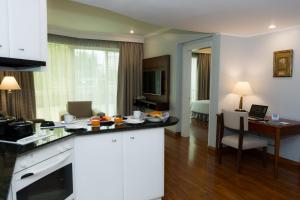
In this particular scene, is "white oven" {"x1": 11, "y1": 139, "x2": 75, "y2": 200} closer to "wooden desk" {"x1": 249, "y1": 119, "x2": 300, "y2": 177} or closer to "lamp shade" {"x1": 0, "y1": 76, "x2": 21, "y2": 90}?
"wooden desk" {"x1": 249, "y1": 119, "x2": 300, "y2": 177}

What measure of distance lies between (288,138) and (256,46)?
1.70 meters

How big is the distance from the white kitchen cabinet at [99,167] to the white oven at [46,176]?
9cm

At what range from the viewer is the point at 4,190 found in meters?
1.00

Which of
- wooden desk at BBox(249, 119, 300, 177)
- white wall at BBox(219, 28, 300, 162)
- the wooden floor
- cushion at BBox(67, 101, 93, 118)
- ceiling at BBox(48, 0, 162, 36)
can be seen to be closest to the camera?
the wooden floor

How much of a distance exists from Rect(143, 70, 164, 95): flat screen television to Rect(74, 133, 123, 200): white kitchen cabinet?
3.40 m

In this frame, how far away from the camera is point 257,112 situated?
3.73 meters

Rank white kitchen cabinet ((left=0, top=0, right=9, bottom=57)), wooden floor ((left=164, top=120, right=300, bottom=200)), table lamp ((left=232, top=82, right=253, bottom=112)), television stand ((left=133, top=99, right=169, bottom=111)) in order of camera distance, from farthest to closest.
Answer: television stand ((left=133, top=99, right=169, bottom=111)) → table lamp ((left=232, top=82, right=253, bottom=112)) → wooden floor ((left=164, top=120, right=300, bottom=200)) → white kitchen cabinet ((left=0, top=0, right=9, bottom=57))

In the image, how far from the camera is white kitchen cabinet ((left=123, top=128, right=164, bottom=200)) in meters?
2.14

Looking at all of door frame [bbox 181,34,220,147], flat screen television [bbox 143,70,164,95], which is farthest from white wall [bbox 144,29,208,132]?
flat screen television [bbox 143,70,164,95]

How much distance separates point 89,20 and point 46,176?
3.51 meters

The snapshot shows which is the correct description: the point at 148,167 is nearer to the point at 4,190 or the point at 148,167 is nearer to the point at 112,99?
the point at 4,190

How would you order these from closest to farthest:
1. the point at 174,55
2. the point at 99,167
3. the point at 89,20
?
the point at 99,167, the point at 89,20, the point at 174,55

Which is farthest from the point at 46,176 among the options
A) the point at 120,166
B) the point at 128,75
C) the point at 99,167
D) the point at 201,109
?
the point at 201,109

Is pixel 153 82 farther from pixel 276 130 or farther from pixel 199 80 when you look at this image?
pixel 276 130
